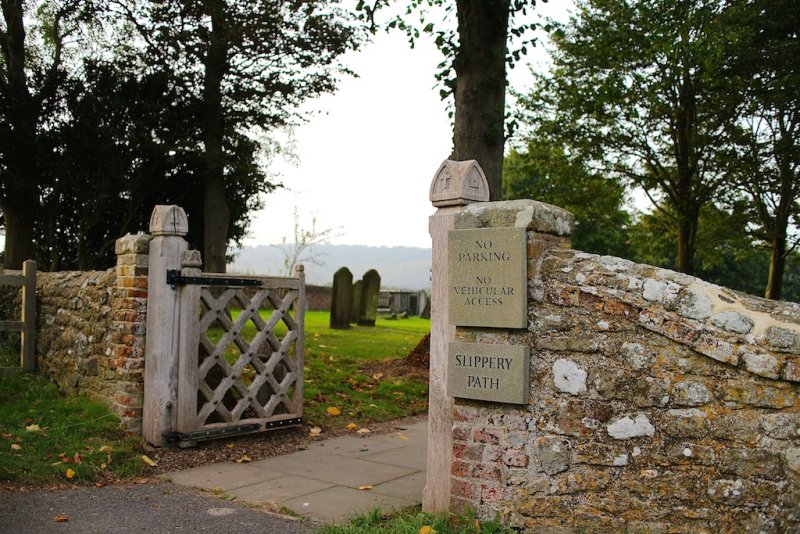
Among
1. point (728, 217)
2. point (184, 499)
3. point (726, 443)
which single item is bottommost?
point (184, 499)

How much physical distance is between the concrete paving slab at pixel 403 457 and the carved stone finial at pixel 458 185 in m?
2.78

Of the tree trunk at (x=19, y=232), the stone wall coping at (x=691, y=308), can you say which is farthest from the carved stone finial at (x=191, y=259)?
the tree trunk at (x=19, y=232)

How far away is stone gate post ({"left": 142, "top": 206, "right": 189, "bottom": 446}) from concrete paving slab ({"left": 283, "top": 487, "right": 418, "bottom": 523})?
2036 mm

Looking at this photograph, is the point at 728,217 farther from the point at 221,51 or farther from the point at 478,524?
the point at 478,524

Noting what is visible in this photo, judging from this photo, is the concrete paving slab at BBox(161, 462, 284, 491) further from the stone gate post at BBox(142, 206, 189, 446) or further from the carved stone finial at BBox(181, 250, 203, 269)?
the carved stone finial at BBox(181, 250, 203, 269)

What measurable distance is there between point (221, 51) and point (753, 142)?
12.8 m

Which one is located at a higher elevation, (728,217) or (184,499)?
(728,217)

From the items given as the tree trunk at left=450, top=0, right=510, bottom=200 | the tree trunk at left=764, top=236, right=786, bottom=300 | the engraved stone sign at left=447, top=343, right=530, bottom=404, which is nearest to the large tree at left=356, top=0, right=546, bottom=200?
the tree trunk at left=450, top=0, right=510, bottom=200

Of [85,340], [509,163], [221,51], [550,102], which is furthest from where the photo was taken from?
[509,163]

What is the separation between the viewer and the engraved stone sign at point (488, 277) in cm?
471

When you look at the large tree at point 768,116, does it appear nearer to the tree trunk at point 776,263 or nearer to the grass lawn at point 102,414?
the tree trunk at point 776,263

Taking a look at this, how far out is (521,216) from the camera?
4.77m

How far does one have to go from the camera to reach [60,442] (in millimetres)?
6766

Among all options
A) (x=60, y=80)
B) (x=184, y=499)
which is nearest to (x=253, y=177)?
(x=60, y=80)
